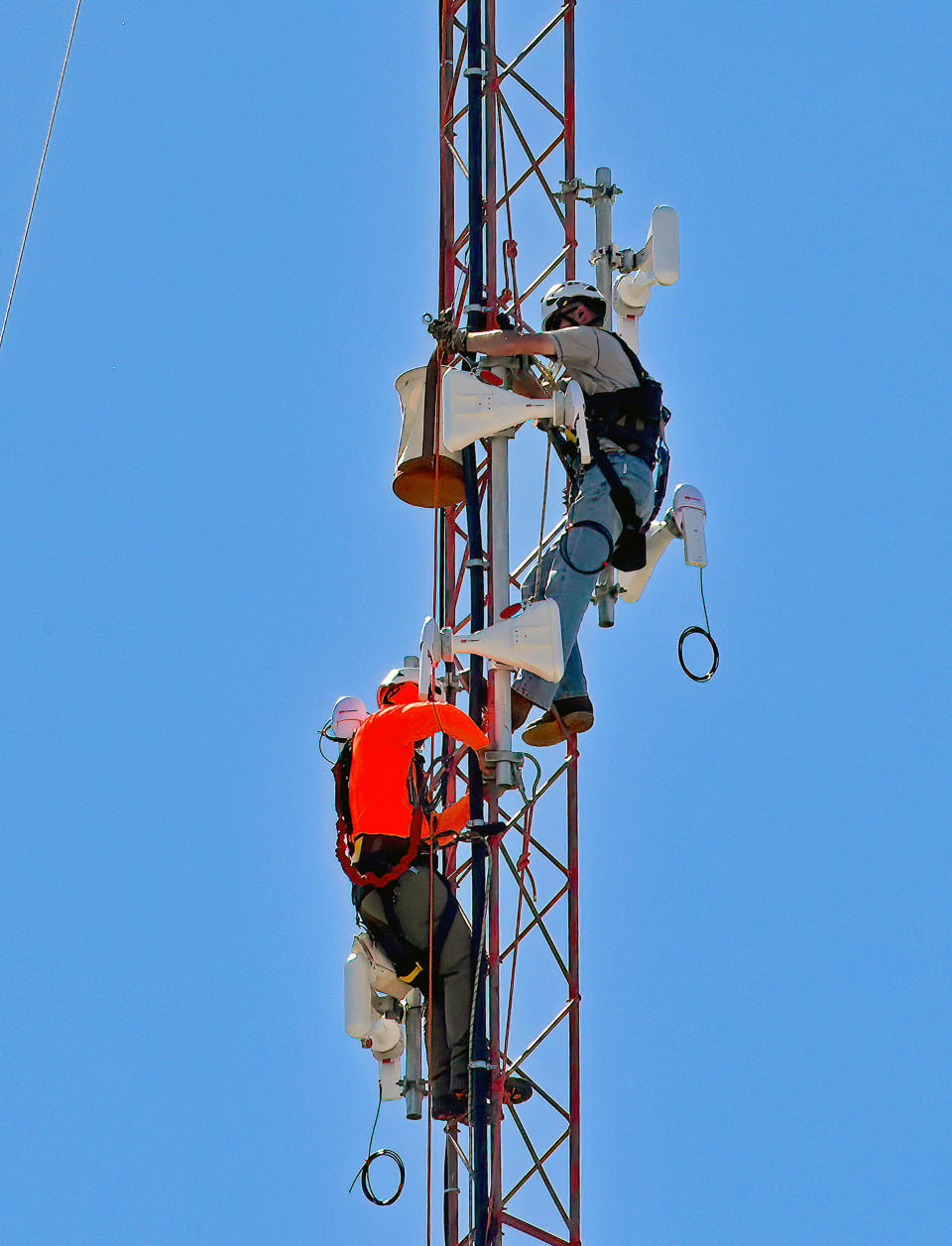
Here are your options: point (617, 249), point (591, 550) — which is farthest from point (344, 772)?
point (617, 249)

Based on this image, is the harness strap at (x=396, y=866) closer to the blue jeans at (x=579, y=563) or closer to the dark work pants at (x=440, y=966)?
the dark work pants at (x=440, y=966)

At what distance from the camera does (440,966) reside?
12914 millimetres

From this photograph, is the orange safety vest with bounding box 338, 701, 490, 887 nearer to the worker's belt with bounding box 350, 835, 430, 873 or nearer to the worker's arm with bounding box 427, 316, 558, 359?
the worker's belt with bounding box 350, 835, 430, 873

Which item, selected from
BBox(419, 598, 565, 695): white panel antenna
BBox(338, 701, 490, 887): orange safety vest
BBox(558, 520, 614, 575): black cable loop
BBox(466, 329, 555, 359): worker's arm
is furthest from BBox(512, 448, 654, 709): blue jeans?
BBox(466, 329, 555, 359): worker's arm

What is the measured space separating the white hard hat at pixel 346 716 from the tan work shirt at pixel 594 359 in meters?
2.07

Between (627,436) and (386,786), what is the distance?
2.03m

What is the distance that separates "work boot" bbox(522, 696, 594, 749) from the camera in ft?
43.6

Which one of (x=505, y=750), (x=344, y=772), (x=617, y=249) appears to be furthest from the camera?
(x=617, y=249)

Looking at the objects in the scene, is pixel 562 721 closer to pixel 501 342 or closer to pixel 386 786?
pixel 386 786

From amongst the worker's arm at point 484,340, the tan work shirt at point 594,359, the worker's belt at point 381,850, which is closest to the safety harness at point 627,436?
the tan work shirt at point 594,359

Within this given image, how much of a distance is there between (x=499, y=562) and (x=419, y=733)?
0.86 meters

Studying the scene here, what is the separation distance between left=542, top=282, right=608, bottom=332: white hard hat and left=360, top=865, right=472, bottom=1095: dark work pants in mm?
2765

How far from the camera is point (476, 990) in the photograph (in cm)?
1250

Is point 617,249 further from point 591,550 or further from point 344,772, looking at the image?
point 344,772
